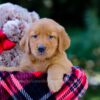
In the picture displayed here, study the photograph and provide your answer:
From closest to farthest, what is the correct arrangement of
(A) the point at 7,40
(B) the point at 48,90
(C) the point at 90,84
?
(B) the point at 48,90 → (A) the point at 7,40 → (C) the point at 90,84

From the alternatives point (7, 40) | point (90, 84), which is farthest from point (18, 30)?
point (90, 84)

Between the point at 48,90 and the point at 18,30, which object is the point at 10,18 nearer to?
the point at 18,30

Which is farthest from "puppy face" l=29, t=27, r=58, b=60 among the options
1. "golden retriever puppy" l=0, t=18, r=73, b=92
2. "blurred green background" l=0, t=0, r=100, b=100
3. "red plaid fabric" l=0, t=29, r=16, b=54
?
"blurred green background" l=0, t=0, r=100, b=100

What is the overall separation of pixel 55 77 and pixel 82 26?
8.36ft

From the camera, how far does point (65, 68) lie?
2066mm

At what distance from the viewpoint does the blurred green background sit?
427 cm

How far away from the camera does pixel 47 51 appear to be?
2.04 m

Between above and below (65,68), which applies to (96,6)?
below

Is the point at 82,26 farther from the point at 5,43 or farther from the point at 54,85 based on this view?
the point at 54,85

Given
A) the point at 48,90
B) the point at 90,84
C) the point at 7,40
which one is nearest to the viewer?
the point at 48,90

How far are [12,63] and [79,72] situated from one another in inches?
10.2

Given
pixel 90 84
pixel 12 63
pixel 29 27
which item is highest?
pixel 29 27

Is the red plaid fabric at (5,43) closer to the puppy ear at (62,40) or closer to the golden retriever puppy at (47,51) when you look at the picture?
the golden retriever puppy at (47,51)

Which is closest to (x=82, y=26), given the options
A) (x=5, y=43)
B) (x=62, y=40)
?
(x=5, y=43)
